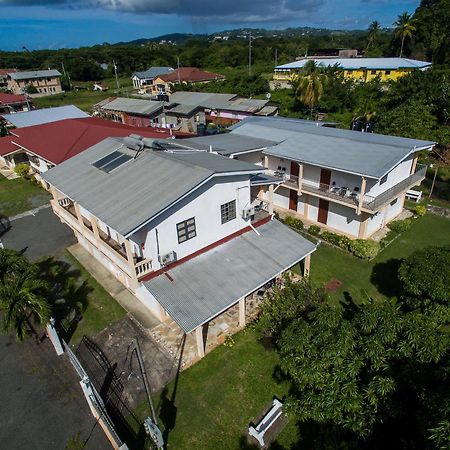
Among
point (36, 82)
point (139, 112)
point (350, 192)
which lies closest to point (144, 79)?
point (36, 82)

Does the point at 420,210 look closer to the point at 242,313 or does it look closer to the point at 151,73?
the point at 242,313

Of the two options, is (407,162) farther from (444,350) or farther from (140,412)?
(140,412)

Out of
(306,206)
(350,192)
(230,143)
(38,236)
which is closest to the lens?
(350,192)

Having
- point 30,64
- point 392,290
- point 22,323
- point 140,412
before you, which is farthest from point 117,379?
point 30,64

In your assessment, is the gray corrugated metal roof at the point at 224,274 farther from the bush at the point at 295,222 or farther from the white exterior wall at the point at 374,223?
the white exterior wall at the point at 374,223

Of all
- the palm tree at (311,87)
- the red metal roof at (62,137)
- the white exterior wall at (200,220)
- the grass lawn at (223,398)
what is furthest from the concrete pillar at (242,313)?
the palm tree at (311,87)

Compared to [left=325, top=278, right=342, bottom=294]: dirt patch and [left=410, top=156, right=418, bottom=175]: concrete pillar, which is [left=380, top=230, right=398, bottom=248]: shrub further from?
[left=325, top=278, right=342, bottom=294]: dirt patch

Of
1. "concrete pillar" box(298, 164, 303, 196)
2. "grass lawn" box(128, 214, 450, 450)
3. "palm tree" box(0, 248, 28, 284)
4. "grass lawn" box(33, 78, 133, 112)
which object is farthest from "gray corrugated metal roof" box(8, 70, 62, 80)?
"grass lawn" box(128, 214, 450, 450)
